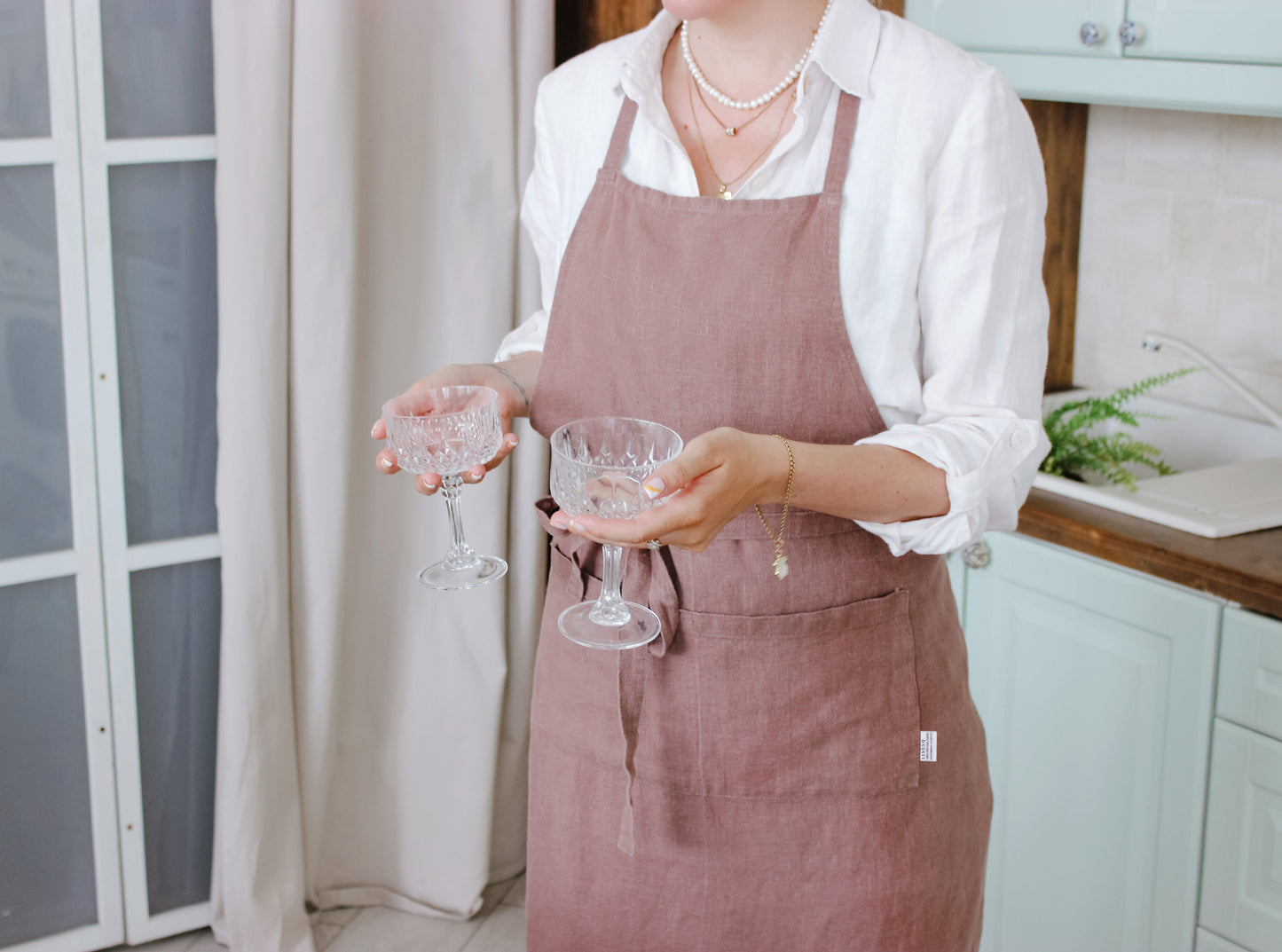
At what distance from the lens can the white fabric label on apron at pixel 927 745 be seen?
133 cm

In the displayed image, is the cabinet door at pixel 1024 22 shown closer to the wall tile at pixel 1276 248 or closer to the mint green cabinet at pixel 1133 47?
the mint green cabinet at pixel 1133 47

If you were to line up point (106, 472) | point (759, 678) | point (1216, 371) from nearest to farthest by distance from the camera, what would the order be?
point (759, 678)
point (1216, 371)
point (106, 472)

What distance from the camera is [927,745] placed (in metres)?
1.33

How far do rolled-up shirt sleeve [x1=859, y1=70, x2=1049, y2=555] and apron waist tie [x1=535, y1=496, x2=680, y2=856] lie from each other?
0.22 metres

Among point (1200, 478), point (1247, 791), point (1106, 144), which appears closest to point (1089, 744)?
point (1247, 791)

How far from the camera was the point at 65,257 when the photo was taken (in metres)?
2.17

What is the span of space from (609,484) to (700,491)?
93 mm

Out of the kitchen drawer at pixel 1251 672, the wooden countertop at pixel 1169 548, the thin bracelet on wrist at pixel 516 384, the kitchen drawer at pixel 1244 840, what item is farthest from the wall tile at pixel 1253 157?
the thin bracelet on wrist at pixel 516 384

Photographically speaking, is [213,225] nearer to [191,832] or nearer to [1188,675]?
[191,832]

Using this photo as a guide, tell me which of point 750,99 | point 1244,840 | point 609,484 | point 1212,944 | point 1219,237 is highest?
point 750,99

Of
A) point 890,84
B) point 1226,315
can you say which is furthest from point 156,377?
point 1226,315

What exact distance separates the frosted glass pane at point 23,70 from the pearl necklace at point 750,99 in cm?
119

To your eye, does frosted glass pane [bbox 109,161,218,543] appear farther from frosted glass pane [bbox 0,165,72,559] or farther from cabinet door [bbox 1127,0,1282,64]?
cabinet door [bbox 1127,0,1282,64]

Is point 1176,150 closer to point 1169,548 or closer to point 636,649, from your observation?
point 1169,548
